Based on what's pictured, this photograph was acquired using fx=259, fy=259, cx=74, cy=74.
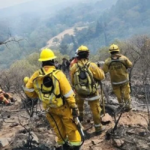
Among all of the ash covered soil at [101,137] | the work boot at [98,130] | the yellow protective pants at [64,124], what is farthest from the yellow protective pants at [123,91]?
the yellow protective pants at [64,124]

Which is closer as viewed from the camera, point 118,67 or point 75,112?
point 75,112

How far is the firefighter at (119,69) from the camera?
254 inches

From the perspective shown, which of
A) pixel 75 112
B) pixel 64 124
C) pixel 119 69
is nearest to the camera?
pixel 75 112

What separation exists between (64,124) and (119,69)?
2692 mm

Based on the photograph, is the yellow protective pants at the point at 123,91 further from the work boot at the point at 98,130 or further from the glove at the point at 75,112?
the glove at the point at 75,112

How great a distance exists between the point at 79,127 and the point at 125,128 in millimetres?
1076

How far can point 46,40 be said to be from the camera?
168750 mm

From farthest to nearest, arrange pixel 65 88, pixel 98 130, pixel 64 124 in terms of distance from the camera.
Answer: pixel 98 130 < pixel 64 124 < pixel 65 88

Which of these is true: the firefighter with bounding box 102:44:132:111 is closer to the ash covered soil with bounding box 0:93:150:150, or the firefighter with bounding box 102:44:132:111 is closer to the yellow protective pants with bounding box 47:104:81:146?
the ash covered soil with bounding box 0:93:150:150

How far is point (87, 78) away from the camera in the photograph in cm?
513

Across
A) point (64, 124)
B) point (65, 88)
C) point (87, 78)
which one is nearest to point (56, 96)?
point (65, 88)

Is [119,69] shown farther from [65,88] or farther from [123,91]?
[65,88]

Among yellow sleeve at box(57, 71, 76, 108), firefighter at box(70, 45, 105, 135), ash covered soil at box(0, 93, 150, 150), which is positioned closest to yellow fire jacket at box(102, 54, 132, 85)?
ash covered soil at box(0, 93, 150, 150)

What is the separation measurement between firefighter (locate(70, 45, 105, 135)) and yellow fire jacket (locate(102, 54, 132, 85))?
1.38m
